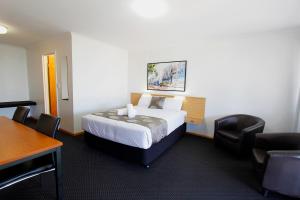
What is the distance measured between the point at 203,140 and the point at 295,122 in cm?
164

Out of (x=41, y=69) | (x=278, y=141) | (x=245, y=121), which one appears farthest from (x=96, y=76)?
(x=278, y=141)

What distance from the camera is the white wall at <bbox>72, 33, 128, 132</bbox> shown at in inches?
133

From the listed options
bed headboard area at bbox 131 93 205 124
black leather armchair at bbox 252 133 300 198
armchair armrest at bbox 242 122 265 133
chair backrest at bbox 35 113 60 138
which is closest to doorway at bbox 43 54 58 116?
chair backrest at bbox 35 113 60 138

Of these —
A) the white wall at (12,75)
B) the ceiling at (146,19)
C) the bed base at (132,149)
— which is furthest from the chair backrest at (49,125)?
the white wall at (12,75)

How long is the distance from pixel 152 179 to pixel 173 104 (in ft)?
6.57

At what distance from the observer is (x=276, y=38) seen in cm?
275

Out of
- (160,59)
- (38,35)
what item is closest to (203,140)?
(160,59)

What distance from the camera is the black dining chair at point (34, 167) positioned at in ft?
4.23

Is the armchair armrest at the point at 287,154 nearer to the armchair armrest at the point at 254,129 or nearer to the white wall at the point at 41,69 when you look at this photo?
the armchair armrest at the point at 254,129

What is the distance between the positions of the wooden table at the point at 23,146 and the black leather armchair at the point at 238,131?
2.55 meters

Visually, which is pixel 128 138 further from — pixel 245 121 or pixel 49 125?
pixel 245 121

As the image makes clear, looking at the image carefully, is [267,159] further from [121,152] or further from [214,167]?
[121,152]

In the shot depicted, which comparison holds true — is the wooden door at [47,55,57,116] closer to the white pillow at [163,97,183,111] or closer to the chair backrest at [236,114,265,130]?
the white pillow at [163,97,183,111]

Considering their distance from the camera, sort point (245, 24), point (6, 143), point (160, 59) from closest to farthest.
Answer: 1. point (6, 143)
2. point (245, 24)
3. point (160, 59)
